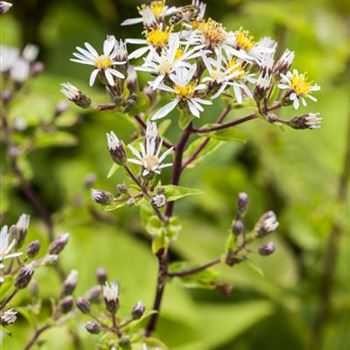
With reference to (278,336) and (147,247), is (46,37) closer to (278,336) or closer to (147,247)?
(147,247)

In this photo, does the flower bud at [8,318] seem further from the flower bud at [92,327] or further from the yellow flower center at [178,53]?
the yellow flower center at [178,53]

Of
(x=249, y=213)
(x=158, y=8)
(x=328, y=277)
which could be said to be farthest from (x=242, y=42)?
(x=249, y=213)

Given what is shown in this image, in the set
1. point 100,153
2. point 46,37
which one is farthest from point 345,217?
point 46,37

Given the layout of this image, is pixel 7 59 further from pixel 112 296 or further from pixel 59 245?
pixel 112 296

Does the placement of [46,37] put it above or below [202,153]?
below

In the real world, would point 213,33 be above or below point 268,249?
above

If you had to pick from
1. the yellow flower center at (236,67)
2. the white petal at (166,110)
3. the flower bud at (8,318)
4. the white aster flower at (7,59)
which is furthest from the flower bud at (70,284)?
the white aster flower at (7,59)
